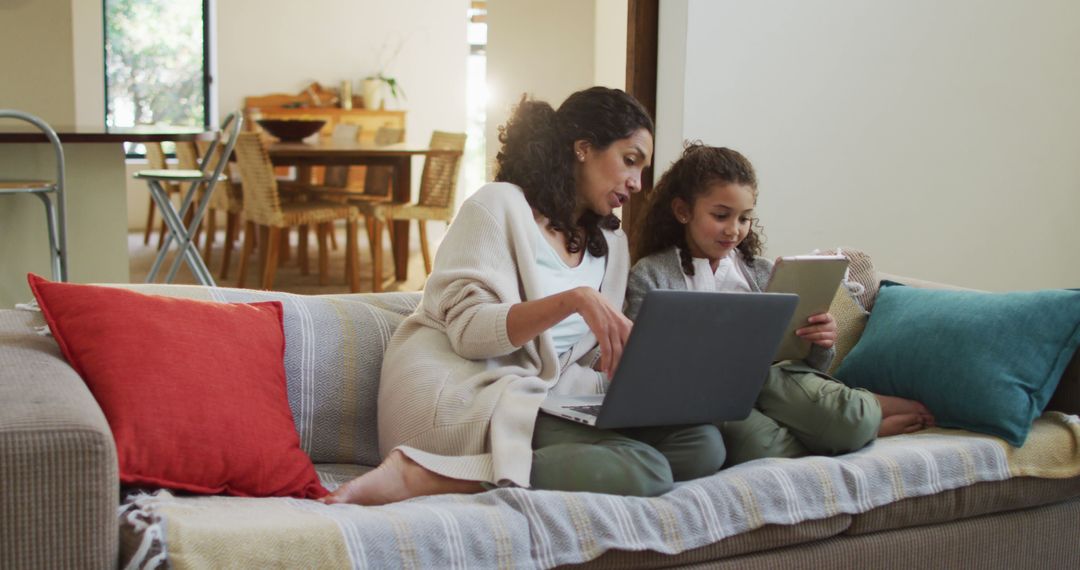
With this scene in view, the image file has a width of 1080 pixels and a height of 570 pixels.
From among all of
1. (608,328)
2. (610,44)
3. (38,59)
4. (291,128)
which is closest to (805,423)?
(608,328)

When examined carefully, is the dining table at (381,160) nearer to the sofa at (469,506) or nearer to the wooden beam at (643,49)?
the wooden beam at (643,49)

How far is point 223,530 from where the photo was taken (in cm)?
148

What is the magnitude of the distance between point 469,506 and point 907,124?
105 inches

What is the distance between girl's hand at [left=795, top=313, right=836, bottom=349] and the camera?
87.2 inches

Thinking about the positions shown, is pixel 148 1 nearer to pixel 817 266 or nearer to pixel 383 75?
pixel 383 75

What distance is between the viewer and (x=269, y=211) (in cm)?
561

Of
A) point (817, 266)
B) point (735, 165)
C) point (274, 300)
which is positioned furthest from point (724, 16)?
point (274, 300)

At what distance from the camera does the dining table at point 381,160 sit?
587 centimetres

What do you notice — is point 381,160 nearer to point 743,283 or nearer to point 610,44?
point 610,44

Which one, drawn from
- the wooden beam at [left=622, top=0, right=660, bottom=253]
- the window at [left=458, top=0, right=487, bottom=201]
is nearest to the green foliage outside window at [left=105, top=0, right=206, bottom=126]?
the window at [left=458, top=0, right=487, bottom=201]

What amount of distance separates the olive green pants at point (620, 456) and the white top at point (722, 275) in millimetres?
429

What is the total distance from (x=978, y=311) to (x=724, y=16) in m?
1.56

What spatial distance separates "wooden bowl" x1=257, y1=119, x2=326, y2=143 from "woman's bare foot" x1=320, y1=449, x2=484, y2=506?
5.14 m

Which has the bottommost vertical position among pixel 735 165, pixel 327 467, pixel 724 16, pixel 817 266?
pixel 327 467
